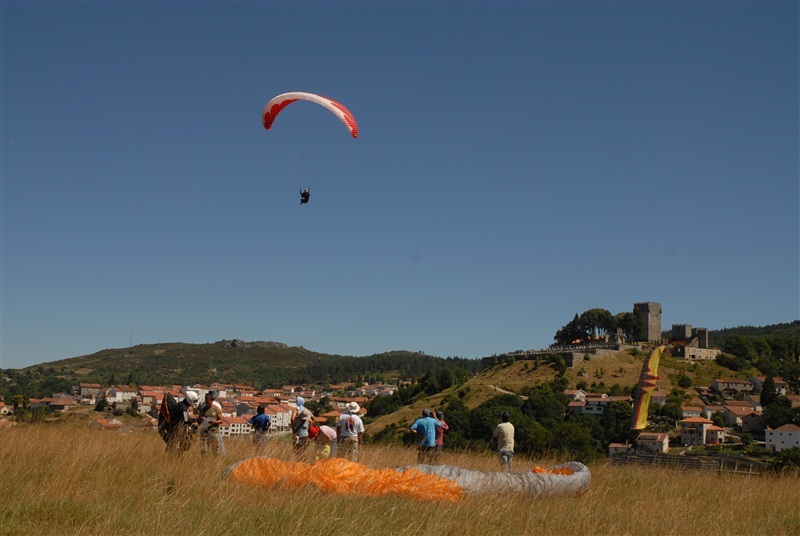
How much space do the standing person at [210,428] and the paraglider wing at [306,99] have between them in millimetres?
11822

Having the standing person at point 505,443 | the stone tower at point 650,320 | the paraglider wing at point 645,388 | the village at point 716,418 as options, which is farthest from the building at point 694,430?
the standing person at point 505,443

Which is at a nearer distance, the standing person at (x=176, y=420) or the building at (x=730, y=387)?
the standing person at (x=176, y=420)

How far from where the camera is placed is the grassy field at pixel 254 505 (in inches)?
225

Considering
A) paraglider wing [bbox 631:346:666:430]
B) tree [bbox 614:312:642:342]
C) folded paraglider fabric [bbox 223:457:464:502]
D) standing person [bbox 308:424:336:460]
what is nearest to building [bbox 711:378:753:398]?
tree [bbox 614:312:642:342]

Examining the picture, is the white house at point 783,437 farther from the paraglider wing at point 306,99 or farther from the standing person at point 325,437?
the standing person at point 325,437

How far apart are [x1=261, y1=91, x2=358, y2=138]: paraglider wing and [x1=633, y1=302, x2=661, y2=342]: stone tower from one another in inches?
3499

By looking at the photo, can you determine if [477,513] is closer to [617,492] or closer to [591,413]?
[617,492]

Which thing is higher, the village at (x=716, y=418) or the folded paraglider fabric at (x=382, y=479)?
the folded paraglider fabric at (x=382, y=479)

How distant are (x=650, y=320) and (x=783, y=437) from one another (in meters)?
37.8

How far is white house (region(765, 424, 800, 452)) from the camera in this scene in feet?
205

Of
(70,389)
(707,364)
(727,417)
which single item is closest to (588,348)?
(707,364)

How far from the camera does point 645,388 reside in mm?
15047

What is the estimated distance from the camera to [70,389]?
164 meters

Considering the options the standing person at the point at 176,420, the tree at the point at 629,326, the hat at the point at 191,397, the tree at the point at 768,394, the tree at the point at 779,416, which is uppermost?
the tree at the point at 629,326
